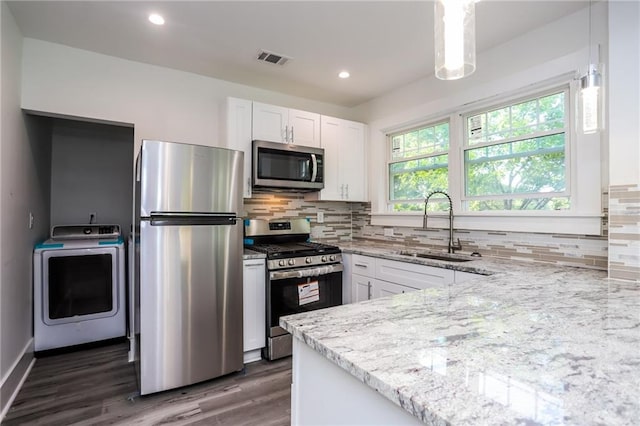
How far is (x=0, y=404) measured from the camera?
6.26ft

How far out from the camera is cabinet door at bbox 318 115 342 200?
3.42 m

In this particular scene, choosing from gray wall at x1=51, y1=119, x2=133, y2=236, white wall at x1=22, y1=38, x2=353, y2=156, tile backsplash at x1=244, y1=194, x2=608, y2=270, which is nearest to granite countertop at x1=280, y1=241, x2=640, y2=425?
tile backsplash at x1=244, y1=194, x2=608, y2=270

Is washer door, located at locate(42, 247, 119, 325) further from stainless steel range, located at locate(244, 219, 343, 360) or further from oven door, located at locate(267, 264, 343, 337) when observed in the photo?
oven door, located at locate(267, 264, 343, 337)

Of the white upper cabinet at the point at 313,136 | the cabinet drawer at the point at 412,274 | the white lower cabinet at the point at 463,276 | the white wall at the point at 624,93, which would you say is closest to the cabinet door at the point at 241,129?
the white upper cabinet at the point at 313,136

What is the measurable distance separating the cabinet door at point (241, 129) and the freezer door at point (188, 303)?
0.73 meters

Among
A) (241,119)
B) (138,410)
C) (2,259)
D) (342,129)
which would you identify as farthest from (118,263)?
(342,129)

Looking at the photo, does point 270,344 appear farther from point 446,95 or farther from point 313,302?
point 446,95

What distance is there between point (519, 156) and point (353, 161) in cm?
162

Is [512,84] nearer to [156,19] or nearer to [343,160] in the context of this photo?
[343,160]

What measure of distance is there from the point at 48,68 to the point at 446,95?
10.6 feet

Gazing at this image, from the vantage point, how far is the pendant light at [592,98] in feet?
4.46

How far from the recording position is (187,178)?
221 cm

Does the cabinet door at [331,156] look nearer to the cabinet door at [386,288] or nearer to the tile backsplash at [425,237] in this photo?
the tile backsplash at [425,237]

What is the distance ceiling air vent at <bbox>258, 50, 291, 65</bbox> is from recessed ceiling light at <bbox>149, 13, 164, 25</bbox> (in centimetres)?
72
